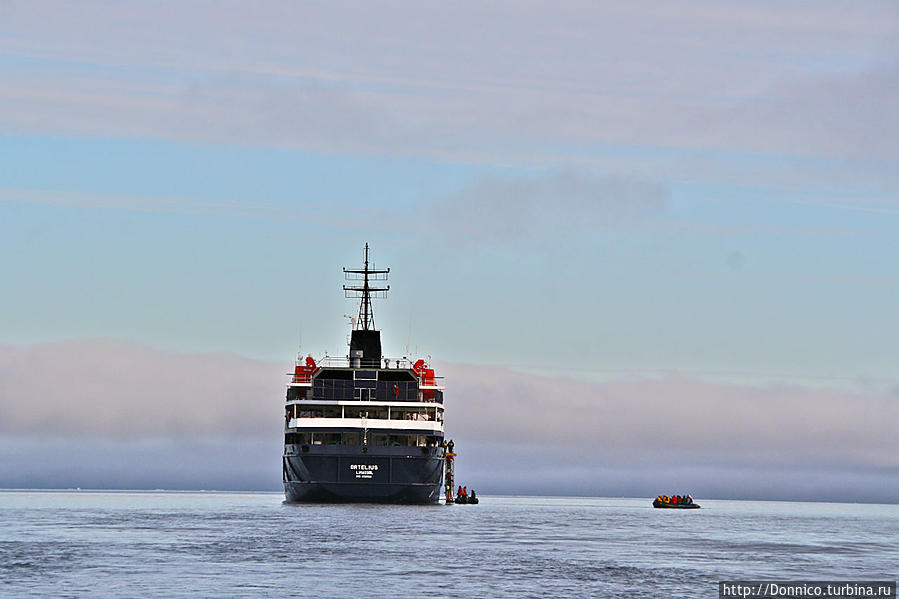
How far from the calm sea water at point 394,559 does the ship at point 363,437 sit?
1069cm

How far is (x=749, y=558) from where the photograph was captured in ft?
195

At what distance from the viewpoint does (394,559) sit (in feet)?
172

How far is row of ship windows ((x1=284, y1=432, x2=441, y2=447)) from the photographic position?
100 metres

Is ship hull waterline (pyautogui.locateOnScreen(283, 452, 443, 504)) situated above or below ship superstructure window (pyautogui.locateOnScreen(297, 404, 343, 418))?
below

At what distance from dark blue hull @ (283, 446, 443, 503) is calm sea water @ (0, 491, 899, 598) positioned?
1018 cm

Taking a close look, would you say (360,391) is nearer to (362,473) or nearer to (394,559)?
(362,473)

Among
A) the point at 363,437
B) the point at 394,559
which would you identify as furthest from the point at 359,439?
the point at 394,559

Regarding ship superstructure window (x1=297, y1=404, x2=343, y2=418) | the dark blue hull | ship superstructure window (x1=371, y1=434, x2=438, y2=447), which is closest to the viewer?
the dark blue hull

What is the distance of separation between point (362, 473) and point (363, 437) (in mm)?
4072

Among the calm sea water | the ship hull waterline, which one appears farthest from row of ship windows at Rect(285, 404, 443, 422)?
the calm sea water

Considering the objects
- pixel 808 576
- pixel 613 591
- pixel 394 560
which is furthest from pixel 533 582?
pixel 808 576

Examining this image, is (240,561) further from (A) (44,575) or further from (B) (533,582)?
(B) (533,582)

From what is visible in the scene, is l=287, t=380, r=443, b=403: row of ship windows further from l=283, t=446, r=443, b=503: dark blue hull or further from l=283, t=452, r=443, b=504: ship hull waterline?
l=283, t=452, r=443, b=504: ship hull waterline

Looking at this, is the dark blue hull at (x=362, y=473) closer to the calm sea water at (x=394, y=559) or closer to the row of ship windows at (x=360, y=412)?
the row of ship windows at (x=360, y=412)
